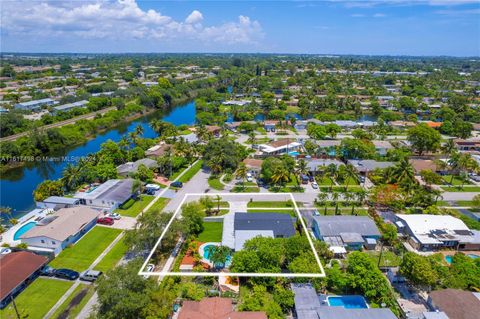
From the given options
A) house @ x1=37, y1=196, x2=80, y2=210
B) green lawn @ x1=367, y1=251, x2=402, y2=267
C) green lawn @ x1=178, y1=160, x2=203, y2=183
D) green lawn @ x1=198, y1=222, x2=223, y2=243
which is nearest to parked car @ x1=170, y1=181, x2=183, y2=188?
green lawn @ x1=178, y1=160, x2=203, y2=183

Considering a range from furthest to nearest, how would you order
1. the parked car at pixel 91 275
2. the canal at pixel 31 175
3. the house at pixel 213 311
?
the canal at pixel 31 175 → the parked car at pixel 91 275 → the house at pixel 213 311

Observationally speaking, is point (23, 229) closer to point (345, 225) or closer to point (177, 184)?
point (177, 184)

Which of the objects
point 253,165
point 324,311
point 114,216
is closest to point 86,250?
point 114,216

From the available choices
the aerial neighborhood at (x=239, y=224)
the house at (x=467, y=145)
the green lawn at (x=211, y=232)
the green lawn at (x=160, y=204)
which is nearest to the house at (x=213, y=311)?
the aerial neighborhood at (x=239, y=224)

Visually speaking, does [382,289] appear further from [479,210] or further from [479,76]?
[479,76]

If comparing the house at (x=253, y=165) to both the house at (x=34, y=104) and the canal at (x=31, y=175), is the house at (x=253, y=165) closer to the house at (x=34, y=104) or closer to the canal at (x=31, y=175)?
the canal at (x=31, y=175)

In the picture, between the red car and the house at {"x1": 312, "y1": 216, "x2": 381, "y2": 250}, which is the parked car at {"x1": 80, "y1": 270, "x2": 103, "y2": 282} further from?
Result: the house at {"x1": 312, "y1": 216, "x2": 381, "y2": 250}

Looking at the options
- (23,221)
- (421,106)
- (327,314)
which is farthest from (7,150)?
(421,106)
